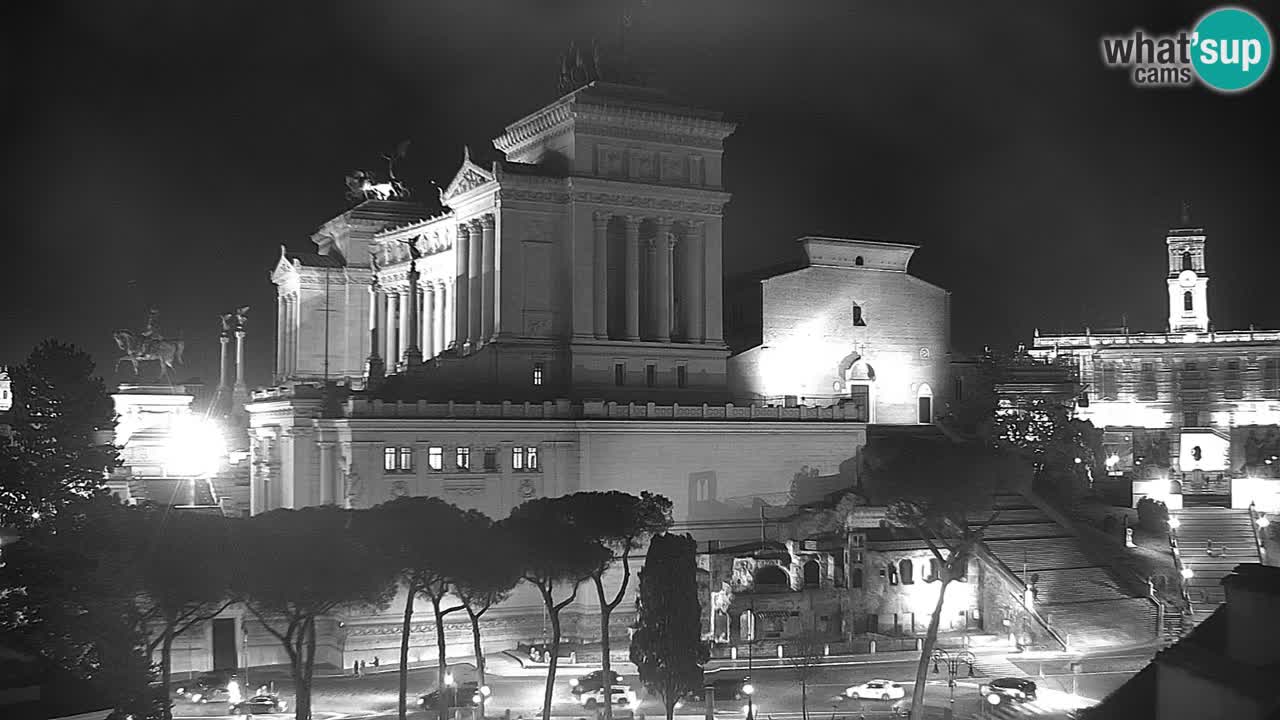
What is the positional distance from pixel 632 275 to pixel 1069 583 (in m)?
29.5

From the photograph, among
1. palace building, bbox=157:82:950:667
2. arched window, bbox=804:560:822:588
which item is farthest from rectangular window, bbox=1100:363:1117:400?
arched window, bbox=804:560:822:588

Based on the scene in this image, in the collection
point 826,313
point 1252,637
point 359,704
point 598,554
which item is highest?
point 826,313

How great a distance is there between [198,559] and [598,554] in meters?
16.3

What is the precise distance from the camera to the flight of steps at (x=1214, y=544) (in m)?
69.6

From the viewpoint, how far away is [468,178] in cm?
7588

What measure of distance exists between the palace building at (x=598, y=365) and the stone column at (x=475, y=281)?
179mm

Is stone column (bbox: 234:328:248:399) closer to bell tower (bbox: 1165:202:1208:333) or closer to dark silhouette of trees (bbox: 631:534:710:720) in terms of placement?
dark silhouette of trees (bbox: 631:534:710:720)

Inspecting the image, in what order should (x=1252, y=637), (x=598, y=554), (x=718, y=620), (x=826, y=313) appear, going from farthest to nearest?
(x=826, y=313) → (x=718, y=620) → (x=598, y=554) → (x=1252, y=637)

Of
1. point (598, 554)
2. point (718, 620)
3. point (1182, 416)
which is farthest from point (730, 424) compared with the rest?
point (1182, 416)

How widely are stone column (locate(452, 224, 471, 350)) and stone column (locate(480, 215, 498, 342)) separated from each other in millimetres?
2218

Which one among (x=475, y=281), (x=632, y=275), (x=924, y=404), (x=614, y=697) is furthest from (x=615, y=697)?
(x=924, y=404)

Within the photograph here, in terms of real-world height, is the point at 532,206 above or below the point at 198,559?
above

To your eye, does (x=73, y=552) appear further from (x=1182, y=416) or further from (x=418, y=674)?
(x=1182, y=416)

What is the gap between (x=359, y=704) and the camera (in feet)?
176
